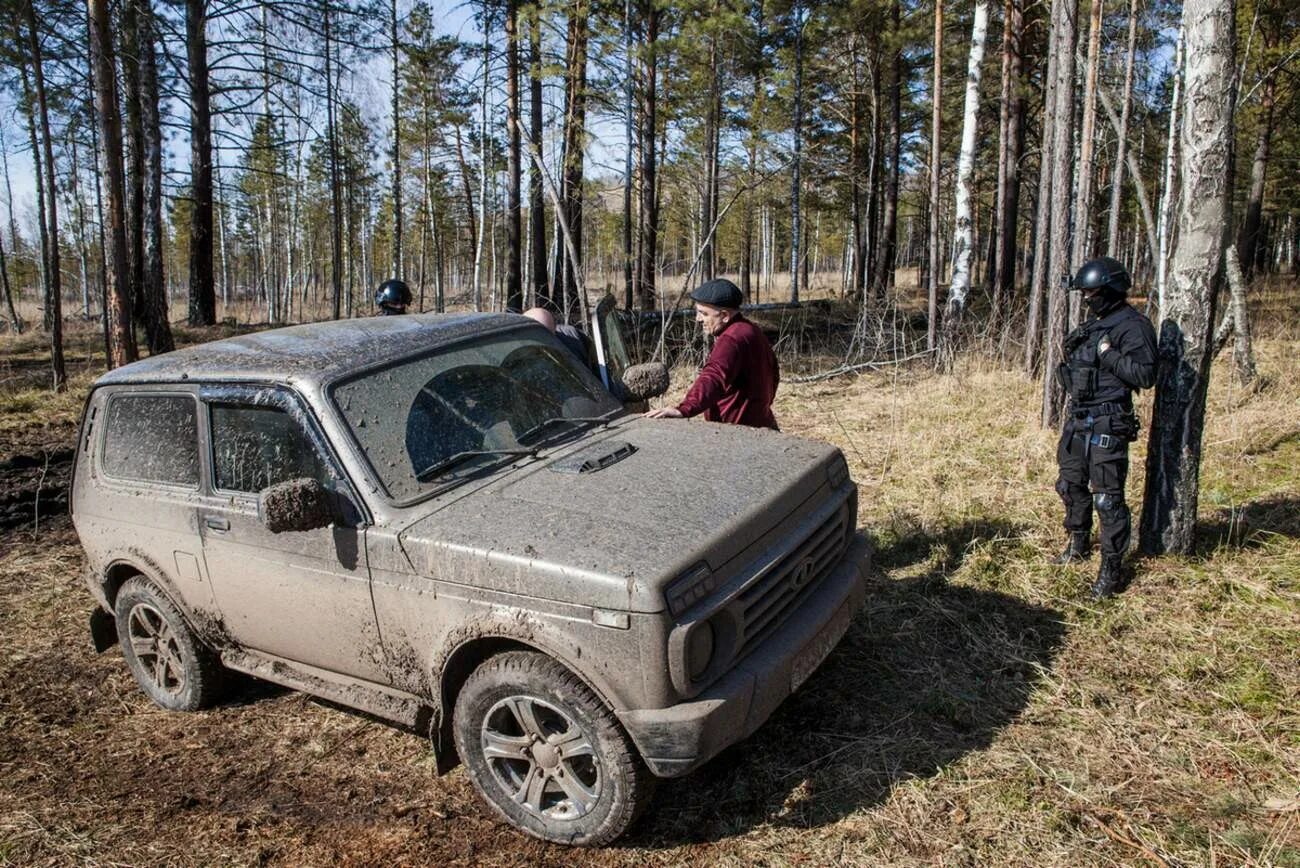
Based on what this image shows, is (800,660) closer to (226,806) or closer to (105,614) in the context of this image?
(226,806)

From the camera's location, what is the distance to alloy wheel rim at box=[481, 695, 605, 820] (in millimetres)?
2941

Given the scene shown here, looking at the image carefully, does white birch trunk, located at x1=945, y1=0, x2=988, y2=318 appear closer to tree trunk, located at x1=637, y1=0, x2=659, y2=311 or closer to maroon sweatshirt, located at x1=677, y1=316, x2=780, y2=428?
tree trunk, located at x1=637, y1=0, x2=659, y2=311

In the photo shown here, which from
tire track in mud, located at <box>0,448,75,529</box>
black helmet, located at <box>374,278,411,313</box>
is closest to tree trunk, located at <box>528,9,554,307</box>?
black helmet, located at <box>374,278,411,313</box>

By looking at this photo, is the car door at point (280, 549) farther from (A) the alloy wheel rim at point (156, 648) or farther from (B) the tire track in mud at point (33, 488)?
(B) the tire track in mud at point (33, 488)

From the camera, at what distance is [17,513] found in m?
7.55

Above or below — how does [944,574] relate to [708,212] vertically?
below

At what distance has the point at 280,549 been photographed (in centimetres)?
349

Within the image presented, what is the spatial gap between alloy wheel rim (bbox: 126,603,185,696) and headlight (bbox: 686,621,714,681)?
117 inches

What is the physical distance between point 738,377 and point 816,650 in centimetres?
201

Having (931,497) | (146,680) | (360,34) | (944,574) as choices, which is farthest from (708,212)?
(146,680)

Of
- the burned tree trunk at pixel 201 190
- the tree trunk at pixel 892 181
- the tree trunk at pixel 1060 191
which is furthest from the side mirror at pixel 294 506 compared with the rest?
the tree trunk at pixel 892 181

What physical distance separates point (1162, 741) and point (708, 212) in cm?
1922

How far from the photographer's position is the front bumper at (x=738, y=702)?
2660 mm

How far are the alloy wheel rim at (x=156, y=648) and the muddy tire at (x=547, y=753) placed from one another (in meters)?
2.08
